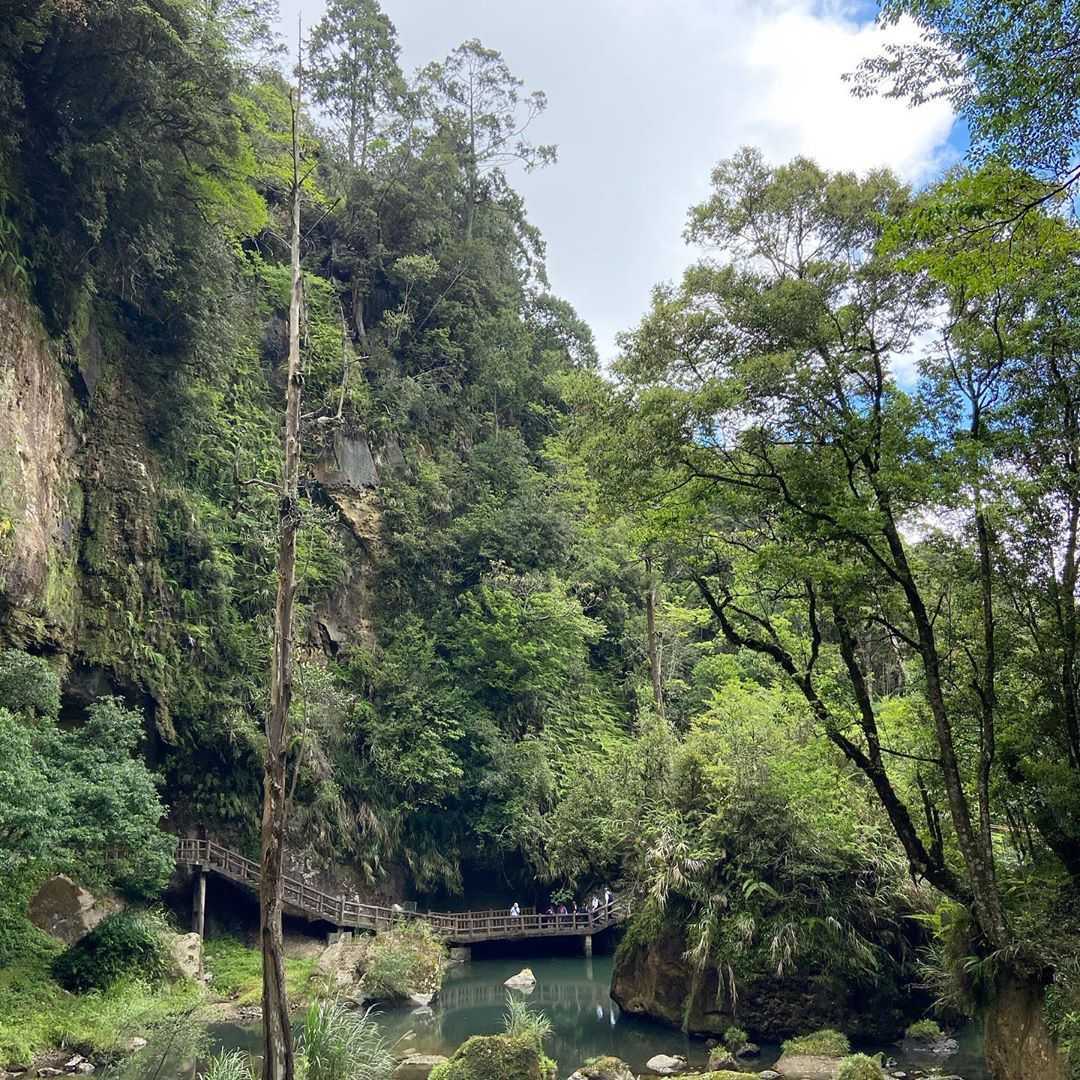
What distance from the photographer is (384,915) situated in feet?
61.6

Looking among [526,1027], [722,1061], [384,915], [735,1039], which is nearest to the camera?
[526,1027]

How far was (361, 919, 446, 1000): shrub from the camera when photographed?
589 inches

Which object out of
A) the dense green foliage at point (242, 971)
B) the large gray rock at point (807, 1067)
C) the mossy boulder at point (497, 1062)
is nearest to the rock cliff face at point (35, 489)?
the dense green foliage at point (242, 971)

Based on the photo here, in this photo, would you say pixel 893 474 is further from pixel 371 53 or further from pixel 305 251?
pixel 371 53

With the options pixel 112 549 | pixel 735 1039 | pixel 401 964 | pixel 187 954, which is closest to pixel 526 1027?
pixel 735 1039

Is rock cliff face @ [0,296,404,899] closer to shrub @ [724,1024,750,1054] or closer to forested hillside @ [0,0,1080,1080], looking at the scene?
forested hillside @ [0,0,1080,1080]

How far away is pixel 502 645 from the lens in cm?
2362

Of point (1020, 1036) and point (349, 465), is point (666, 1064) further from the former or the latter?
point (349, 465)

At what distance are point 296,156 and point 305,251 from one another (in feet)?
70.9

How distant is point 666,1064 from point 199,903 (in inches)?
381

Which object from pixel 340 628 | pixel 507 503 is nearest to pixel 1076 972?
pixel 340 628

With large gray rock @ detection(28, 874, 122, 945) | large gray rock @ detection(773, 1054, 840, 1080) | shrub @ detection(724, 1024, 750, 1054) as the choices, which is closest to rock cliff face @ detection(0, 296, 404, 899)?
large gray rock @ detection(28, 874, 122, 945)

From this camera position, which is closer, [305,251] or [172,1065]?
[172,1065]

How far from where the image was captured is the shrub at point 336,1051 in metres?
7.09
